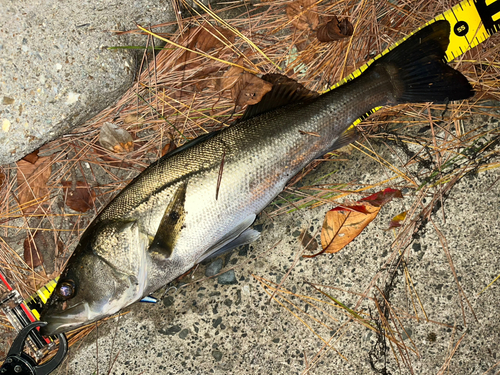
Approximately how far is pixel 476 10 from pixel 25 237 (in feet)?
15.6

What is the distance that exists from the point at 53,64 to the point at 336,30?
99.4 inches

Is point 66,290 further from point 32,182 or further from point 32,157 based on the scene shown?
point 32,157

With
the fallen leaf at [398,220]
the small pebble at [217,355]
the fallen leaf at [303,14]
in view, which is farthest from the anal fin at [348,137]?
the small pebble at [217,355]

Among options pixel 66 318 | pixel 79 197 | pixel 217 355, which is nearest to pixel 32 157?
pixel 79 197

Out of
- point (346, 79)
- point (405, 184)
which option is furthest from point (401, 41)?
point (405, 184)

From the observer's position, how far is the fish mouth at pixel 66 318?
8.30ft

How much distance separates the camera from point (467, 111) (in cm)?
296

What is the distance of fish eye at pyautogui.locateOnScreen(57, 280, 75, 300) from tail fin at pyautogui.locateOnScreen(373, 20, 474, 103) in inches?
117

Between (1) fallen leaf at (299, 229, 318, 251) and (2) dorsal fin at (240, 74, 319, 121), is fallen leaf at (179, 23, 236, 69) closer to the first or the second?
(2) dorsal fin at (240, 74, 319, 121)

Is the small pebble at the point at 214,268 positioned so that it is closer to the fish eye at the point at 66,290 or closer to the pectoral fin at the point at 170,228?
the pectoral fin at the point at 170,228

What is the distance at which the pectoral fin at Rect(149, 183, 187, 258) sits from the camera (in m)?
2.58

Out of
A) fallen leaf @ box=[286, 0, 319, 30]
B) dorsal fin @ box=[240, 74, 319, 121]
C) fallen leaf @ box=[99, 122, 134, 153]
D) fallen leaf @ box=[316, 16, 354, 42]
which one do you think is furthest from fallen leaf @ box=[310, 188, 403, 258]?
fallen leaf @ box=[99, 122, 134, 153]

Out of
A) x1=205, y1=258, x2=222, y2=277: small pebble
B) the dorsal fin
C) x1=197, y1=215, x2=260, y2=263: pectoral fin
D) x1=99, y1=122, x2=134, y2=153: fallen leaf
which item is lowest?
x1=205, y1=258, x2=222, y2=277: small pebble

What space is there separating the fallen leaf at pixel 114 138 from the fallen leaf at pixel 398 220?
2.51 metres
